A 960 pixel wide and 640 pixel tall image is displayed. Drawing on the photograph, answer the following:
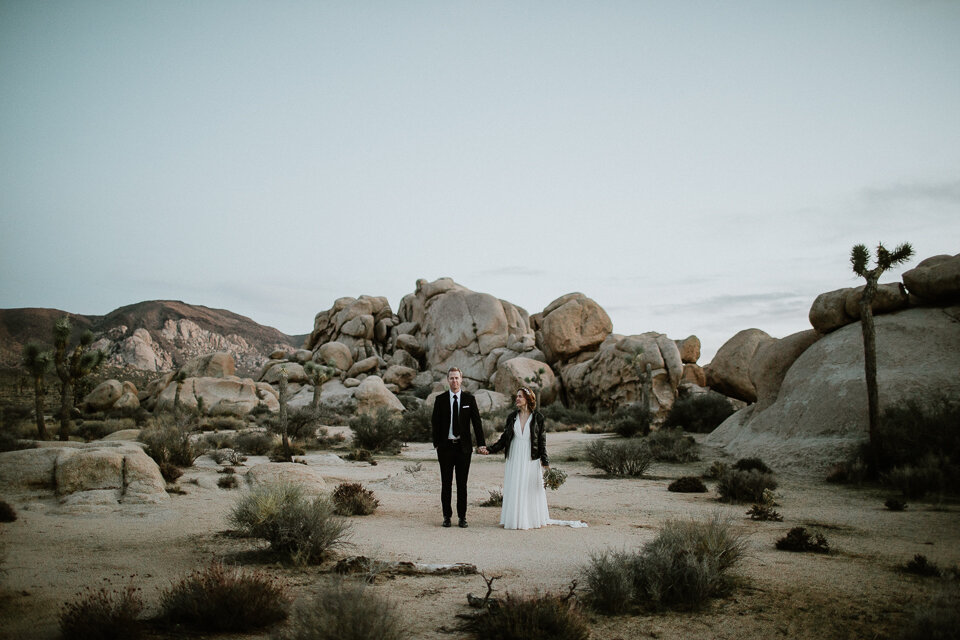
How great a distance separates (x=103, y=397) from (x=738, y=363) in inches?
1509

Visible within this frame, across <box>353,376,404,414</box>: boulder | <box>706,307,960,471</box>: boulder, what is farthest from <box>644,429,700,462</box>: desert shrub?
<box>353,376,404,414</box>: boulder

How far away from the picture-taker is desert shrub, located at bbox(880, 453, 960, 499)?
36.7 ft

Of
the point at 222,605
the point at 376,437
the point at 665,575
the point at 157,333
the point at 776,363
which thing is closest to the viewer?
the point at 222,605

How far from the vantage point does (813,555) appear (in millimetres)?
7266

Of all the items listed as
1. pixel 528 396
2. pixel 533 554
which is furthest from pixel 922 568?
pixel 528 396

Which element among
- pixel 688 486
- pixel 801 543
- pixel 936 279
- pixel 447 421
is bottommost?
pixel 688 486

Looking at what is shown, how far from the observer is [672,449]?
18359 mm

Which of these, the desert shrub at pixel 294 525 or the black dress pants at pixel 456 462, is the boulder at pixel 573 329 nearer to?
the black dress pants at pixel 456 462

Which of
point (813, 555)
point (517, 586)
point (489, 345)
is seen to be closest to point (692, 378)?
point (489, 345)

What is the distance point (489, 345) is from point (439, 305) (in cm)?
744

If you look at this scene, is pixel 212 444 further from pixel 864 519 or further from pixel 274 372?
pixel 274 372

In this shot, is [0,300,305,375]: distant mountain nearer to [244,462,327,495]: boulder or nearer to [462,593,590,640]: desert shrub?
[244,462,327,495]: boulder

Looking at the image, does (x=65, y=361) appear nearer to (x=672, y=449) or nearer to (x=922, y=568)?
(x=672, y=449)

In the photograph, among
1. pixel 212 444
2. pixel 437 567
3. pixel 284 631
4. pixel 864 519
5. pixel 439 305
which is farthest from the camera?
pixel 439 305
